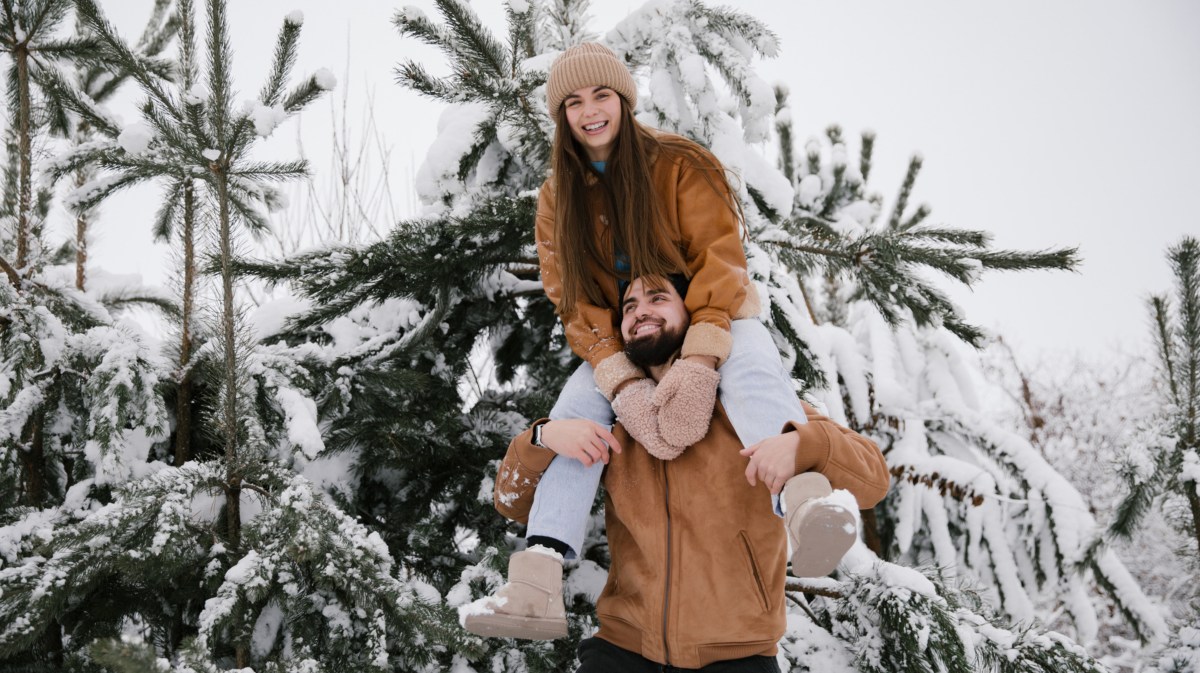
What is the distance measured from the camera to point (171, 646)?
6.87 feet

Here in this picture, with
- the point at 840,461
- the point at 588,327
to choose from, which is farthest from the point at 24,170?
the point at 840,461

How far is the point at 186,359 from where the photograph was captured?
7.30 feet

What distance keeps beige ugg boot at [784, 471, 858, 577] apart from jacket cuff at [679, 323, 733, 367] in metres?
0.43

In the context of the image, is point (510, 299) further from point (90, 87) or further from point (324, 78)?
point (90, 87)

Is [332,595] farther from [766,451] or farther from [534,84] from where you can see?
[534,84]

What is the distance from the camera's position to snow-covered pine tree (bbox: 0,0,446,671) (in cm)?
159

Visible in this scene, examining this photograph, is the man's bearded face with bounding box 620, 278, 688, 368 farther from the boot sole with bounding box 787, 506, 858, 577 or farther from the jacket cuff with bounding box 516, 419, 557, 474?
the boot sole with bounding box 787, 506, 858, 577

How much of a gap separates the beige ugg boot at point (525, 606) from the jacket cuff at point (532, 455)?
24 centimetres

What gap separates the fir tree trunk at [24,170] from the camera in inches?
94.5

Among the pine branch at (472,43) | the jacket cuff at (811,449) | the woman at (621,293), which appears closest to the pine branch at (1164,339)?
the woman at (621,293)

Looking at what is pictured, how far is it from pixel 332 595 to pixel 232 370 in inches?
25.6

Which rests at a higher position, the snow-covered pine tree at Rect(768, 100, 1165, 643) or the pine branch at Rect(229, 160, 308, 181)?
the pine branch at Rect(229, 160, 308, 181)

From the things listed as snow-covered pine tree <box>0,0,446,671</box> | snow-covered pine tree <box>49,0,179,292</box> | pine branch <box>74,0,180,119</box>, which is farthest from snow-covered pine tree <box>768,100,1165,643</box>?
snow-covered pine tree <box>49,0,179,292</box>

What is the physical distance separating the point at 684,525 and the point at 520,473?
1.49ft
